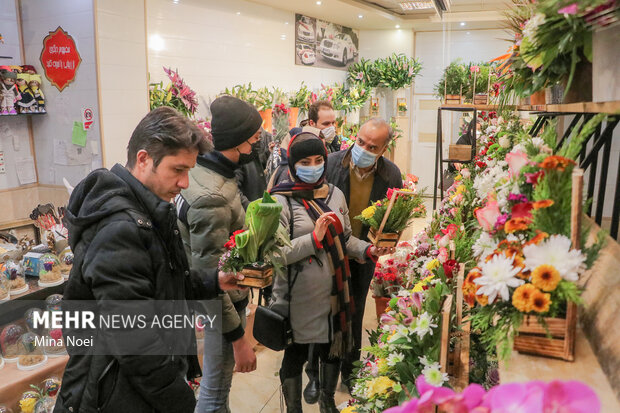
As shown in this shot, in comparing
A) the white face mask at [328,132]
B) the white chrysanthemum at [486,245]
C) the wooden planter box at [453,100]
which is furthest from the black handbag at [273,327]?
the wooden planter box at [453,100]

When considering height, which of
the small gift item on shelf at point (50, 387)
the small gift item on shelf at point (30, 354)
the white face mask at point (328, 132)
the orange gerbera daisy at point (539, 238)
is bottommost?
the small gift item on shelf at point (50, 387)

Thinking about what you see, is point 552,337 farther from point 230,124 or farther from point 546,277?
point 230,124

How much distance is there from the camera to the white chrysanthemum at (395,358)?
1.47m

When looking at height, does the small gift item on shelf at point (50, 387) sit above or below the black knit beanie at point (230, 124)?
below

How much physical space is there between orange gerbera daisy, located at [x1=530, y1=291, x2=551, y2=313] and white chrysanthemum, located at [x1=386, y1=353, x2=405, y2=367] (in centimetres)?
59

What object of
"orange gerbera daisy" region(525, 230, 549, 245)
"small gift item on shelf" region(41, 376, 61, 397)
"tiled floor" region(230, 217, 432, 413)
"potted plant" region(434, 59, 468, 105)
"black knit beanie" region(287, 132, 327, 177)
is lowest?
"tiled floor" region(230, 217, 432, 413)

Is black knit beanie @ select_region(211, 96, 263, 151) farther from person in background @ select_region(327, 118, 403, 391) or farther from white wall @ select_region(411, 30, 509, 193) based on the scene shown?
white wall @ select_region(411, 30, 509, 193)

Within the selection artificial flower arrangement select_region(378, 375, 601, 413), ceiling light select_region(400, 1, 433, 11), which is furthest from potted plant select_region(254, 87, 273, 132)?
artificial flower arrangement select_region(378, 375, 601, 413)

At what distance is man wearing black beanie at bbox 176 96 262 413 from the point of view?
86.7 inches

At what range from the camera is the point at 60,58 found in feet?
13.1

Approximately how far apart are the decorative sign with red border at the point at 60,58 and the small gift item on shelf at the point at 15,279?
179 centimetres

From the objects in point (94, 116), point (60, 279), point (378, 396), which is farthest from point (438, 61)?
point (378, 396)

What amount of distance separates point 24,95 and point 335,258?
300cm

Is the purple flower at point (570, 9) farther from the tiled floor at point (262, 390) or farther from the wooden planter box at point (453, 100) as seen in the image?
the wooden planter box at point (453, 100)
